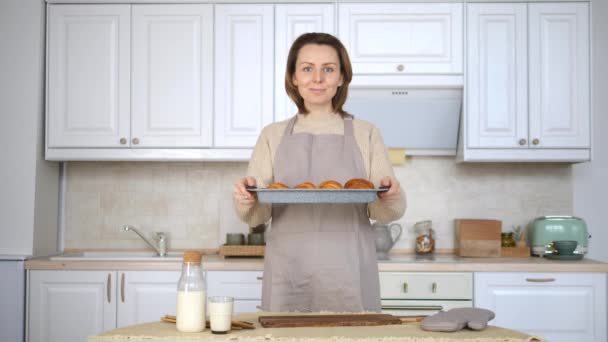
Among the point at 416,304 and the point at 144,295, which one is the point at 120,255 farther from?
the point at 416,304

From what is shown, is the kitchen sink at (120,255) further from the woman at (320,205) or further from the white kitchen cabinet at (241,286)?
the woman at (320,205)

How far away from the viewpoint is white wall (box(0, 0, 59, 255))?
12.0 feet

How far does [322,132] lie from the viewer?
226 cm

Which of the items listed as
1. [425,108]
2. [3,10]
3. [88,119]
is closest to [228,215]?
[88,119]

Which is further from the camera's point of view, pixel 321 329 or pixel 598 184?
pixel 598 184

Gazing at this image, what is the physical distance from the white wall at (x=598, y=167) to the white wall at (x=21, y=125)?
304cm

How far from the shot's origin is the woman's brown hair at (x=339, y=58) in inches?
86.0

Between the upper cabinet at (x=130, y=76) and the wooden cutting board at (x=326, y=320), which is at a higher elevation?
the upper cabinet at (x=130, y=76)

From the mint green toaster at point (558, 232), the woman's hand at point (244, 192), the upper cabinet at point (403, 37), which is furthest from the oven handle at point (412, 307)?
the woman's hand at point (244, 192)

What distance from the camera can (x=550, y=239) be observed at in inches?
150

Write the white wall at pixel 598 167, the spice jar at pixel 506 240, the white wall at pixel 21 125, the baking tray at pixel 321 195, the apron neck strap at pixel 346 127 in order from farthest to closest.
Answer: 1. the white wall at pixel 598 167
2. the spice jar at pixel 506 240
3. the white wall at pixel 21 125
4. the apron neck strap at pixel 346 127
5. the baking tray at pixel 321 195

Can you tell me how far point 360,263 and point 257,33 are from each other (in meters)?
1.97

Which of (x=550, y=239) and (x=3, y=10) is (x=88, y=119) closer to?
(x=3, y=10)

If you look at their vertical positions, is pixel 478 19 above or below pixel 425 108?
above
